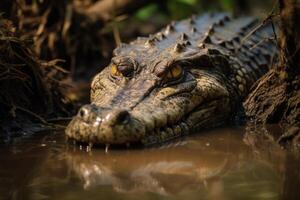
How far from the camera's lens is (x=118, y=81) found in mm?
5023

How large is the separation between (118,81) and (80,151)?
86cm

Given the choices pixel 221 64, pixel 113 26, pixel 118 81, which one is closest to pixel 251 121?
pixel 221 64

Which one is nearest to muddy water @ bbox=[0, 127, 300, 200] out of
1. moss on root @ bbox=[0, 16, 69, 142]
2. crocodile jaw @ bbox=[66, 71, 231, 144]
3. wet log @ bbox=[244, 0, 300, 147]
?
crocodile jaw @ bbox=[66, 71, 231, 144]

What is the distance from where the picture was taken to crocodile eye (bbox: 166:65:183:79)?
16.5 ft

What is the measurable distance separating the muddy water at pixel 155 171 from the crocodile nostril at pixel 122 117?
0.20 meters

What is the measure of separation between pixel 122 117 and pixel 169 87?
83 centimetres

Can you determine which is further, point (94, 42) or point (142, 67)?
point (94, 42)

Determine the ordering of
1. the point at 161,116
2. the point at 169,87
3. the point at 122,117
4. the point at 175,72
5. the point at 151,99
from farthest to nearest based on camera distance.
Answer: the point at 175,72, the point at 169,87, the point at 151,99, the point at 161,116, the point at 122,117

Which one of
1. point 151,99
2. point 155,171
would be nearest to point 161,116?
point 151,99

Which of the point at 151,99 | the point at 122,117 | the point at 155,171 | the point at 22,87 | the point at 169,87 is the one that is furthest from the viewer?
the point at 22,87

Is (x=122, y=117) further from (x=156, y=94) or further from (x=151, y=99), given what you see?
(x=156, y=94)

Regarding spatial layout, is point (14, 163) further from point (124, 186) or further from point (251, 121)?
point (251, 121)

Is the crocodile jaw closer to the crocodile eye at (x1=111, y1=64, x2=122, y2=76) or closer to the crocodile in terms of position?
the crocodile

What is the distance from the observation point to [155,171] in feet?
12.4
